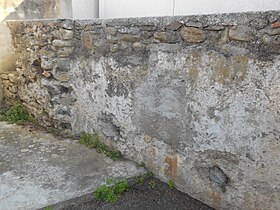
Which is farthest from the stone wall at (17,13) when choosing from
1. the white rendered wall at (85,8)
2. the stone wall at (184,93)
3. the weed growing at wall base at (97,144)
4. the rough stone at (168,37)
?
the rough stone at (168,37)

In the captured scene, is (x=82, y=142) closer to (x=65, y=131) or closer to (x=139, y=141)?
(x=65, y=131)

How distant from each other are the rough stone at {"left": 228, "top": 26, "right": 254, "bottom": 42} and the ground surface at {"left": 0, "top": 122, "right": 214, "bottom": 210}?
4.47 feet

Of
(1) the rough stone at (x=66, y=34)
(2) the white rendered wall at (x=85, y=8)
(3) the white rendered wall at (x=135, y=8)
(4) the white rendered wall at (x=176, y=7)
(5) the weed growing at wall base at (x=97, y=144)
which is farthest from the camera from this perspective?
(2) the white rendered wall at (x=85, y=8)

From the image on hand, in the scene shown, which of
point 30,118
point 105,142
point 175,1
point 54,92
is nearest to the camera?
point 105,142

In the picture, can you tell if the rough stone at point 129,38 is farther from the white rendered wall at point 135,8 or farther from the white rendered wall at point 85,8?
the white rendered wall at point 85,8

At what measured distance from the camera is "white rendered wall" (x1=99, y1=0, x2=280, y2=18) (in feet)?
8.82

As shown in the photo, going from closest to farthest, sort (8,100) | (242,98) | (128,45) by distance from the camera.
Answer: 1. (242,98)
2. (128,45)
3. (8,100)

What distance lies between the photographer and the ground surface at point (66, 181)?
219cm

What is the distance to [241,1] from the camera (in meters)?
2.79

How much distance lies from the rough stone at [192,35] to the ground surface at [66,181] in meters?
1.32

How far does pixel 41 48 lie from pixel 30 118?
3.83 feet

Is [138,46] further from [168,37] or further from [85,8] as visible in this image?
[85,8]

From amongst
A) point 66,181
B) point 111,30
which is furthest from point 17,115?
point 111,30

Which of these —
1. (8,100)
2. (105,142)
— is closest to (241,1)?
(105,142)
